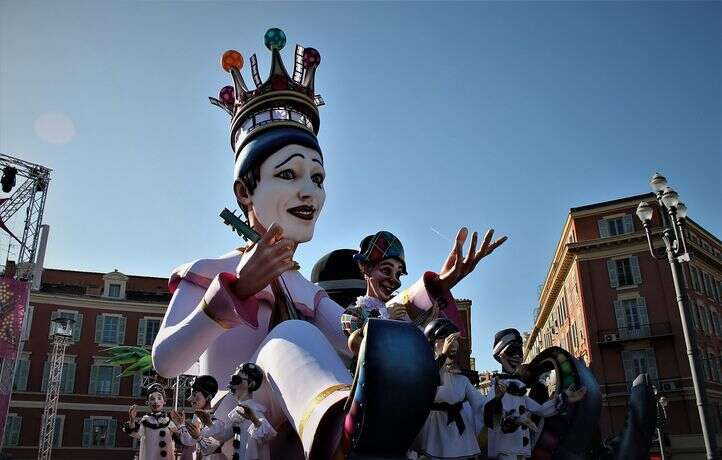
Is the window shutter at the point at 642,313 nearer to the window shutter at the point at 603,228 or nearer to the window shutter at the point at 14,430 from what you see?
the window shutter at the point at 603,228

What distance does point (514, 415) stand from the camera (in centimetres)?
412

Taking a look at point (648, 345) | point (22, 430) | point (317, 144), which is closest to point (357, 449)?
point (317, 144)

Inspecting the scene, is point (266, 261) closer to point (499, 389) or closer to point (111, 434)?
point (499, 389)

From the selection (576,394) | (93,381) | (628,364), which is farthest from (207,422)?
(93,381)

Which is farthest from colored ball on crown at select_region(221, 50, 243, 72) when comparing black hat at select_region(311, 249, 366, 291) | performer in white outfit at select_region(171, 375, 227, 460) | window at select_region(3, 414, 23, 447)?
window at select_region(3, 414, 23, 447)

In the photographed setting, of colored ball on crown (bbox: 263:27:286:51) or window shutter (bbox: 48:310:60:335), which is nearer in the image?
colored ball on crown (bbox: 263:27:286:51)

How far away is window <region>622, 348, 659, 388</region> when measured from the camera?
94.8 feet

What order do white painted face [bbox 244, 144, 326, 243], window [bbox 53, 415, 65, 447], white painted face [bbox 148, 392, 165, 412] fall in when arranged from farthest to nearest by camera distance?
window [bbox 53, 415, 65, 447] < white painted face [bbox 148, 392, 165, 412] < white painted face [bbox 244, 144, 326, 243]

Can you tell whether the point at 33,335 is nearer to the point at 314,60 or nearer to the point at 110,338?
the point at 110,338

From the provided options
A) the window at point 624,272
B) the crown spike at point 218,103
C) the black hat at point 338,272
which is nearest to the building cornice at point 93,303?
the window at point 624,272

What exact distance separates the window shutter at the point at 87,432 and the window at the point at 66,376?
66.6 inches

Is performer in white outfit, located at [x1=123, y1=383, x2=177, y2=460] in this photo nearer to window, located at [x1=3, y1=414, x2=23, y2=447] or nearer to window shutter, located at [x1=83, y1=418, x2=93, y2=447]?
window, located at [x1=3, y1=414, x2=23, y2=447]

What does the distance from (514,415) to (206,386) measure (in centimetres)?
205

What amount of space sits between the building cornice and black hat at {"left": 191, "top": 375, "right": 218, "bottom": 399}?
29.4 meters
